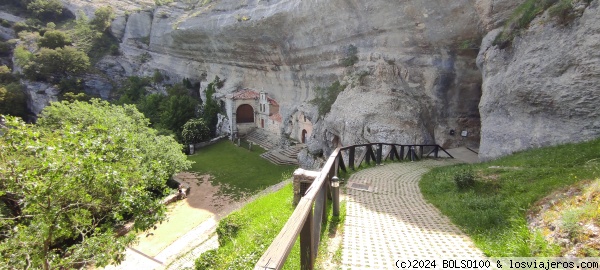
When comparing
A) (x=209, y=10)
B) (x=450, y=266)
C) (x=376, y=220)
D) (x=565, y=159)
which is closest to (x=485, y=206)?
(x=376, y=220)

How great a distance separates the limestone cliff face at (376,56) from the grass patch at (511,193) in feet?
29.3

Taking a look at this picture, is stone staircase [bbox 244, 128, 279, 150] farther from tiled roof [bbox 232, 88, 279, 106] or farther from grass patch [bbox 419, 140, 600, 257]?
grass patch [bbox 419, 140, 600, 257]

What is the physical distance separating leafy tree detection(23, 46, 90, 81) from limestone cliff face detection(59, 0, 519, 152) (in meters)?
24.2

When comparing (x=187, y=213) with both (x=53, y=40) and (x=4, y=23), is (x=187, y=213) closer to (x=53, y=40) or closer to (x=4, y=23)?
(x=53, y=40)

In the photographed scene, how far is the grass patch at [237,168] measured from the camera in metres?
20.2

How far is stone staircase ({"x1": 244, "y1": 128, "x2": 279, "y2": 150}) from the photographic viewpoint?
30703mm

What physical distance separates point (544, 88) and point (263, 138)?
25744mm

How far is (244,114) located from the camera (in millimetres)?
34750

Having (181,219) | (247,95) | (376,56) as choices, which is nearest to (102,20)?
(247,95)

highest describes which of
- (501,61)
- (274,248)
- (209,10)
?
(209,10)

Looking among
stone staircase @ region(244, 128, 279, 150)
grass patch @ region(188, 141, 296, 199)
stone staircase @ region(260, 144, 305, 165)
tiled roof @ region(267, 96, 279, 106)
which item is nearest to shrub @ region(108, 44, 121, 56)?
grass patch @ region(188, 141, 296, 199)

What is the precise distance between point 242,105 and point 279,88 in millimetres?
5135

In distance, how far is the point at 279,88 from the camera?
32.8 m

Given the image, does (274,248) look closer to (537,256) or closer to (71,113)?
(537,256)
